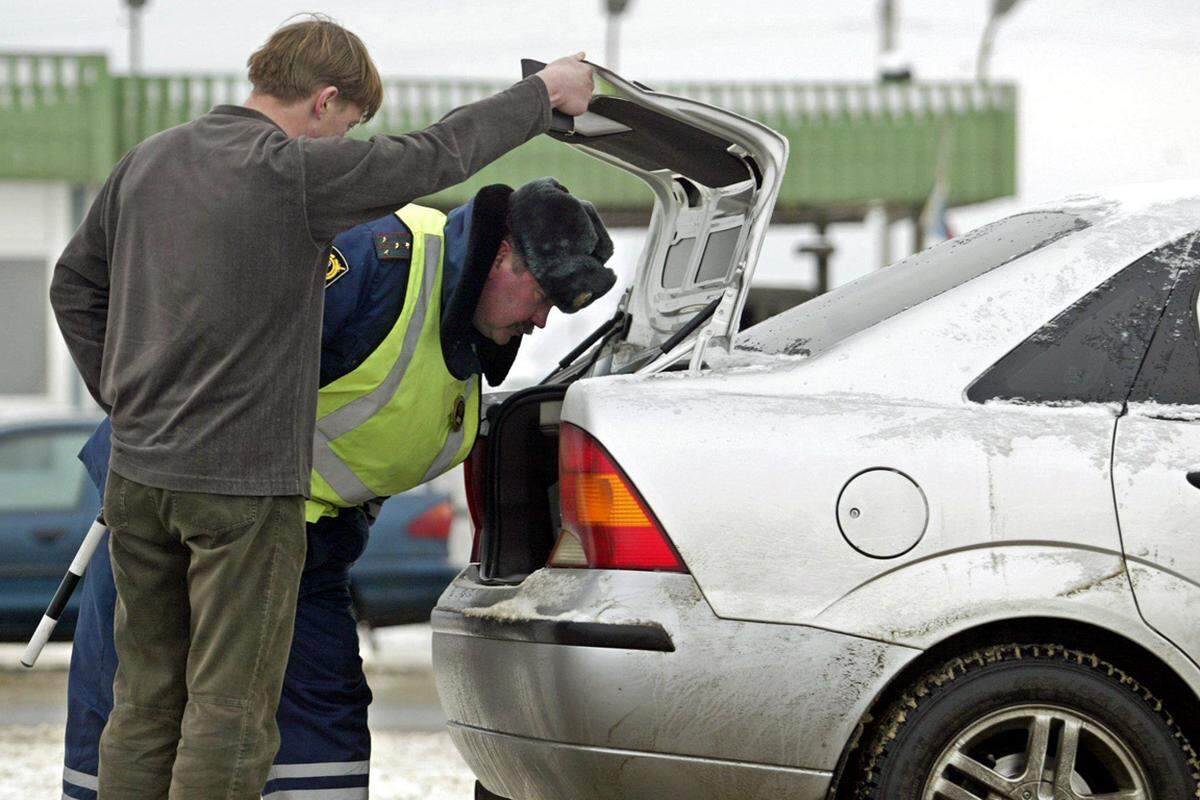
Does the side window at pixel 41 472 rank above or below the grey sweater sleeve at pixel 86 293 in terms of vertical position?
below

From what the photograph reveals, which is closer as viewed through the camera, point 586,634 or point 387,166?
point 387,166

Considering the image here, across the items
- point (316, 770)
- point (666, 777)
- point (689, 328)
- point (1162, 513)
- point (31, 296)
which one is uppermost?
point (689, 328)

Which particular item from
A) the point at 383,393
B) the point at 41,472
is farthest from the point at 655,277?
the point at 41,472

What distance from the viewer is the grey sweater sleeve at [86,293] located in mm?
3445

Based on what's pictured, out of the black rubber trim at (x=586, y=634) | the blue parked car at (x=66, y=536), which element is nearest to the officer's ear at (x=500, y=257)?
the black rubber trim at (x=586, y=634)

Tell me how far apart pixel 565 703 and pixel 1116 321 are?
4.22 ft

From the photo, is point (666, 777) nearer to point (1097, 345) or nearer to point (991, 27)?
point (1097, 345)

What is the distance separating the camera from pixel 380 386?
3.84 meters

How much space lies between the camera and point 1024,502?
3.28 meters

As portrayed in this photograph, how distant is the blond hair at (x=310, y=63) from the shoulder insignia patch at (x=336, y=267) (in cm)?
48

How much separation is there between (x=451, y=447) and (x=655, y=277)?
30.0 inches

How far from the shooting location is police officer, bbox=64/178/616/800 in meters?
3.80

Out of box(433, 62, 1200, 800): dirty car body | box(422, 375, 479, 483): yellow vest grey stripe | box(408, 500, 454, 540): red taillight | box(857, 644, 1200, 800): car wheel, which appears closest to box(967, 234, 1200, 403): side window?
box(433, 62, 1200, 800): dirty car body

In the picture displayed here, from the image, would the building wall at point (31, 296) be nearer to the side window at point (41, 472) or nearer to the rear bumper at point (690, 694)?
the side window at point (41, 472)
